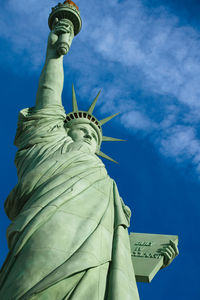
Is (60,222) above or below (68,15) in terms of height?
below

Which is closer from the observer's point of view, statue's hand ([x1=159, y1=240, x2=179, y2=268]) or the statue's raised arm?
statue's hand ([x1=159, y1=240, x2=179, y2=268])

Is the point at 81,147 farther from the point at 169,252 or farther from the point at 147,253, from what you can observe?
the point at 169,252

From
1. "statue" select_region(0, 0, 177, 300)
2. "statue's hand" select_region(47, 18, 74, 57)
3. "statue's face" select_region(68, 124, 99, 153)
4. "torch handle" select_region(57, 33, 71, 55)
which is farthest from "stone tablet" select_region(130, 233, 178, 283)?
"statue's hand" select_region(47, 18, 74, 57)

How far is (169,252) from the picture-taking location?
28.8 ft

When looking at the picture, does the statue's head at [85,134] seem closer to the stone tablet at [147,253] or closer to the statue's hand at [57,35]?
the statue's hand at [57,35]

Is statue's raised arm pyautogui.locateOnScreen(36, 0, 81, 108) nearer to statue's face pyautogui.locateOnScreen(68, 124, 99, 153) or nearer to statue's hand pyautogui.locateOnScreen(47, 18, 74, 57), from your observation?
statue's hand pyautogui.locateOnScreen(47, 18, 74, 57)

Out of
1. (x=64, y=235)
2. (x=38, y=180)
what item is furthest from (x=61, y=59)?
(x=64, y=235)

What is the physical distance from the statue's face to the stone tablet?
2.50 metres

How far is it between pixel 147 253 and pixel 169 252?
45 cm

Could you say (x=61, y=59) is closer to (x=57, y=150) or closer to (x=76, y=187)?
(x=57, y=150)

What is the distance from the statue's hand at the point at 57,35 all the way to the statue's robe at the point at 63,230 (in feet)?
11.1

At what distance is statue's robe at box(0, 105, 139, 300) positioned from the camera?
5.77 m

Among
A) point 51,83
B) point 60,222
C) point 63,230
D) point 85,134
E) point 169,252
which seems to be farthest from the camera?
point 85,134

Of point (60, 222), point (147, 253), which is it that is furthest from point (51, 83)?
point (60, 222)
